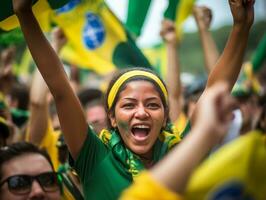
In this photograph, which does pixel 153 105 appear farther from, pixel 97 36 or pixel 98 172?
pixel 97 36

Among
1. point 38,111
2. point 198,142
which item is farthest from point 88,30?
point 198,142

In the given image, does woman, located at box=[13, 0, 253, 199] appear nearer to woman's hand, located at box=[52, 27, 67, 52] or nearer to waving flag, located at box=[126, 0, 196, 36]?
waving flag, located at box=[126, 0, 196, 36]

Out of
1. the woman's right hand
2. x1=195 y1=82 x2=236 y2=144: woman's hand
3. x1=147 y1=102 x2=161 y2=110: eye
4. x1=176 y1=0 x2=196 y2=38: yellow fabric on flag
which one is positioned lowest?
x1=176 y1=0 x2=196 y2=38: yellow fabric on flag

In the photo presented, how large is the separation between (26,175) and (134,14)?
1.82 metres

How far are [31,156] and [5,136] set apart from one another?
2.44 feet

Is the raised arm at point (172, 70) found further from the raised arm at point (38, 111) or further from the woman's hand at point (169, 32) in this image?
the raised arm at point (38, 111)

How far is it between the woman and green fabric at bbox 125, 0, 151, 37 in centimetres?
131

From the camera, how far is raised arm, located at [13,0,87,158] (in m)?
2.90

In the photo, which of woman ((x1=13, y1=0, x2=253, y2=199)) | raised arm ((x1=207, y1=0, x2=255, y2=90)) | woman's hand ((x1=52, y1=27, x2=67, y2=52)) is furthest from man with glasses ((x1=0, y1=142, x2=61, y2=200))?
woman's hand ((x1=52, y1=27, x2=67, y2=52))

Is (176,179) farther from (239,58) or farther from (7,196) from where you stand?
(7,196)

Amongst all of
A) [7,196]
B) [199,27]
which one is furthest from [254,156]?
[199,27]

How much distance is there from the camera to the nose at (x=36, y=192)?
351 cm

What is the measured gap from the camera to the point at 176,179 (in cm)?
197

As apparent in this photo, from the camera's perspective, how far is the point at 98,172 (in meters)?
3.08
